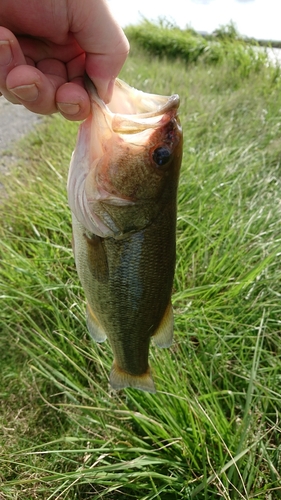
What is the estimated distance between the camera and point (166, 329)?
1.62 m

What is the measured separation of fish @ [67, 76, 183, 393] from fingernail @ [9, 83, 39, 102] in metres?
0.19

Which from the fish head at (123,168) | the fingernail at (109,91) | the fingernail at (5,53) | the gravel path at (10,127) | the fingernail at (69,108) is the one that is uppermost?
the fingernail at (5,53)

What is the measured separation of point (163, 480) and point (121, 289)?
3.27 ft

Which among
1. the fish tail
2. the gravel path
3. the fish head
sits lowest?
the gravel path

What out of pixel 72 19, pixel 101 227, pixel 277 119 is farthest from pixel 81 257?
pixel 277 119

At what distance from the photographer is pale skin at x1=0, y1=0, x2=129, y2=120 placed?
1439 millimetres

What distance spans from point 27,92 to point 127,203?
0.54 m

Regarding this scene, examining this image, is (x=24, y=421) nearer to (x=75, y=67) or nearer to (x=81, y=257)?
(x=81, y=257)

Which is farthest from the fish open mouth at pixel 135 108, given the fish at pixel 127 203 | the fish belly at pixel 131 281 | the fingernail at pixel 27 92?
the fish belly at pixel 131 281

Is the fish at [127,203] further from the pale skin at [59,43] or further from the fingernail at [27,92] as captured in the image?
the fingernail at [27,92]

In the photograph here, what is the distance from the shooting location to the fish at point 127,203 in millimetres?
1381

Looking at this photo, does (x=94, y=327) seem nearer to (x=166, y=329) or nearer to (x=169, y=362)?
(x=166, y=329)

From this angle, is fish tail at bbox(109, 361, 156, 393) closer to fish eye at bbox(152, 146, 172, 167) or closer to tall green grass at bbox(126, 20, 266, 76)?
fish eye at bbox(152, 146, 172, 167)

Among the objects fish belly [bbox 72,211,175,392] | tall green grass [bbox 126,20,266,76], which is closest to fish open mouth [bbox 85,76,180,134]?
fish belly [bbox 72,211,175,392]
